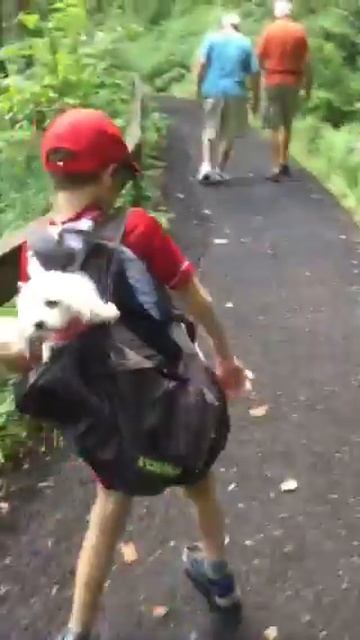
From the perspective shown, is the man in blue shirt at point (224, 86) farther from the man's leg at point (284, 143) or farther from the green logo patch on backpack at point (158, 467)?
the green logo patch on backpack at point (158, 467)

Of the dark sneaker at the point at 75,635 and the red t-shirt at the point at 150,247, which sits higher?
the red t-shirt at the point at 150,247

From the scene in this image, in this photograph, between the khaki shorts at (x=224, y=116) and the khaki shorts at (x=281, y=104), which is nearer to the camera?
the khaki shorts at (x=224, y=116)

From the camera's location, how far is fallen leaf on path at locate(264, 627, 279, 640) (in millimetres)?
4266

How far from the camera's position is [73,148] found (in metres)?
3.37

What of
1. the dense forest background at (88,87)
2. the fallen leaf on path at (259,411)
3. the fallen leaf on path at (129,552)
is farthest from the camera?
the dense forest background at (88,87)

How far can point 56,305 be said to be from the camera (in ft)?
10.4

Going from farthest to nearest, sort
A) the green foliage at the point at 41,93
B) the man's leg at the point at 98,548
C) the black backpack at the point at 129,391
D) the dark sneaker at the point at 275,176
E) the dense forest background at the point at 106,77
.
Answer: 1. the dark sneaker at the point at 275,176
2. the dense forest background at the point at 106,77
3. the green foliage at the point at 41,93
4. the man's leg at the point at 98,548
5. the black backpack at the point at 129,391

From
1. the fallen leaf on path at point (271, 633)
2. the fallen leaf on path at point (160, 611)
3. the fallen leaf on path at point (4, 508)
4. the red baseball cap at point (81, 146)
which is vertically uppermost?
the red baseball cap at point (81, 146)

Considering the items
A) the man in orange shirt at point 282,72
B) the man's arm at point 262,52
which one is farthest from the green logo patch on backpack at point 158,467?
the man's arm at point 262,52

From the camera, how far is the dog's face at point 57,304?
318cm

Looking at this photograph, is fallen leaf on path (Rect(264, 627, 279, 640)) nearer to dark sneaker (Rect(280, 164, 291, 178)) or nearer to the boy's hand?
the boy's hand

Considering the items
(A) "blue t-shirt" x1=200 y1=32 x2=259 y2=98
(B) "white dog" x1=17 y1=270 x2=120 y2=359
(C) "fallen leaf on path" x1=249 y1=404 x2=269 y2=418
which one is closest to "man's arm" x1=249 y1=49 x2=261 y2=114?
(A) "blue t-shirt" x1=200 y1=32 x2=259 y2=98

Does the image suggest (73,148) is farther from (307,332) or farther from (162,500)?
(307,332)

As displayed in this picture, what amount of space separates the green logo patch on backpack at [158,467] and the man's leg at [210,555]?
0.32 meters
